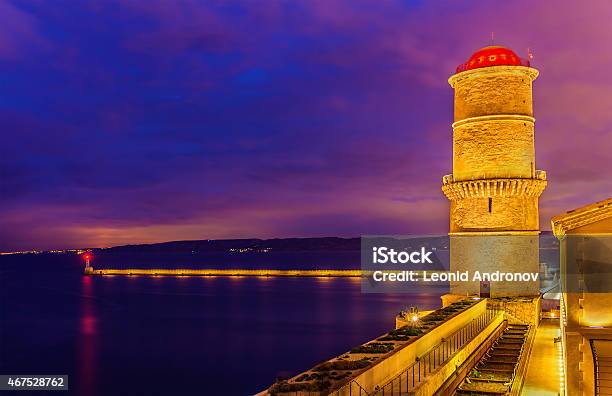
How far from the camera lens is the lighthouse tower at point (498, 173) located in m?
26.0

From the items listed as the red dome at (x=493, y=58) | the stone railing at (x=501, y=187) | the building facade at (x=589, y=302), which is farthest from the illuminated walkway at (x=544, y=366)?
the red dome at (x=493, y=58)

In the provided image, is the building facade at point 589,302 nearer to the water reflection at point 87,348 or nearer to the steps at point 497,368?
the steps at point 497,368

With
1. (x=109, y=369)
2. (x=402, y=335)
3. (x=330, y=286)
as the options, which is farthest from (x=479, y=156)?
(x=330, y=286)

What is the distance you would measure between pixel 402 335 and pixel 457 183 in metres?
12.4

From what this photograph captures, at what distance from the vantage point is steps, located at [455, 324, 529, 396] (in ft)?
47.9

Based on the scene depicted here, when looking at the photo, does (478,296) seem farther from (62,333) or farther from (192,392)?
(62,333)

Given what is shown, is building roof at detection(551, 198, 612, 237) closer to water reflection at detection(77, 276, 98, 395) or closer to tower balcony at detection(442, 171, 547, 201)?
tower balcony at detection(442, 171, 547, 201)

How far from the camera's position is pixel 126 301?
67250 millimetres

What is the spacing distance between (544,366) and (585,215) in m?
8.20

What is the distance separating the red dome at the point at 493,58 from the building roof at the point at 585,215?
50.5ft

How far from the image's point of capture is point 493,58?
2638cm

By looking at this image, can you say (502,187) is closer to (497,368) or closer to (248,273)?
(497,368)

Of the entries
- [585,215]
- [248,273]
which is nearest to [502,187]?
[585,215]

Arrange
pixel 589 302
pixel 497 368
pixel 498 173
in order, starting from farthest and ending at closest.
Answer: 1. pixel 498 173
2. pixel 497 368
3. pixel 589 302
